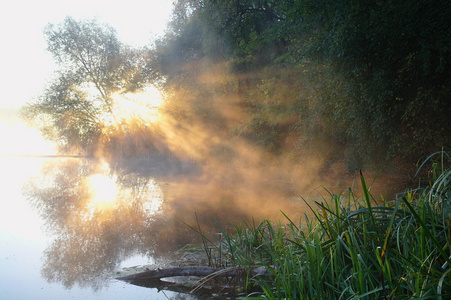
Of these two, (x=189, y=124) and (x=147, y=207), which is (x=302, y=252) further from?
(x=189, y=124)

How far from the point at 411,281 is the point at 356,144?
265 inches

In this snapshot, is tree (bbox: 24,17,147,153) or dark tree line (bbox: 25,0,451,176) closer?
dark tree line (bbox: 25,0,451,176)

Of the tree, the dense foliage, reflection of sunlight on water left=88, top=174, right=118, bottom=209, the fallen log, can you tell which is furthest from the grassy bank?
the tree

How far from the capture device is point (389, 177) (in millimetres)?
8219

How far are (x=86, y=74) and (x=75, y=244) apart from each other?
2264cm

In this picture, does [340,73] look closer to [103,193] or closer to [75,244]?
[75,244]

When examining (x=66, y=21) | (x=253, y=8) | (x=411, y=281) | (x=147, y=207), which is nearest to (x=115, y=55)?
(x=66, y=21)

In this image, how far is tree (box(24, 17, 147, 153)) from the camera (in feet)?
79.4

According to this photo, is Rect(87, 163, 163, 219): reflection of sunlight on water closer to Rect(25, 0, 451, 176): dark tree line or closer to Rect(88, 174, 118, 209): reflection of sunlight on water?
Rect(88, 174, 118, 209): reflection of sunlight on water

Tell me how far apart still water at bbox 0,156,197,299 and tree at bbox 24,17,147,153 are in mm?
17398

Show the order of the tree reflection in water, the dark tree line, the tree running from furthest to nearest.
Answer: the tree, the dark tree line, the tree reflection in water

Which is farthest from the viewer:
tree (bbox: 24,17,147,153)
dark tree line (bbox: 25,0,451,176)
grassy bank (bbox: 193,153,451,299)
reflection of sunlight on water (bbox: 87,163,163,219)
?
tree (bbox: 24,17,147,153)

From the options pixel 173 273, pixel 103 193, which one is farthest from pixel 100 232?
pixel 103 193

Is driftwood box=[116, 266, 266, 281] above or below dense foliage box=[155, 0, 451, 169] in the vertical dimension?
below
